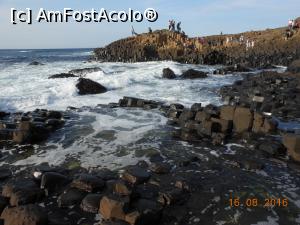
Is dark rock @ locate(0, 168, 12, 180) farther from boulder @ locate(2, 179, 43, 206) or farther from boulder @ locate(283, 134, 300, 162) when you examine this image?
boulder @ locate(283, 134, 300, 162)

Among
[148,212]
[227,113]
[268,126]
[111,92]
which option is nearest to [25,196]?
[148,212]

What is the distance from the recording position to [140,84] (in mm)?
23000

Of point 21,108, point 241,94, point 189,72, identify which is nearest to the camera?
point 21,108

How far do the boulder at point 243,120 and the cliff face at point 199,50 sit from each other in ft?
82.6

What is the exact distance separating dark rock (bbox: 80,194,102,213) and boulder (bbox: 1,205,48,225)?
82cm

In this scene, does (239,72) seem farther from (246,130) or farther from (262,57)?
(246,130)

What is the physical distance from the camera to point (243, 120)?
11.1 meters

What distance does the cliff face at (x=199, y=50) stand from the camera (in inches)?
1556

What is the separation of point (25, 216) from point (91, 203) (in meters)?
1.21

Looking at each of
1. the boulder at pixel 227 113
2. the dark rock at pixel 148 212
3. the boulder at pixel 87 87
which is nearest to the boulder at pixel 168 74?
the boulder at pixel 87 87

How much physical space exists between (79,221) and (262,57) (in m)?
36.7

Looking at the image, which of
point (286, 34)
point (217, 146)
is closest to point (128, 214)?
point (217, 146)

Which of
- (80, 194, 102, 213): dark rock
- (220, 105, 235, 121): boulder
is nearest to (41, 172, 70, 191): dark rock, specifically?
(80, 194, 102, 213): dark rock

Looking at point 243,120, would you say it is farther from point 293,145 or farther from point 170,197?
point 170,197
